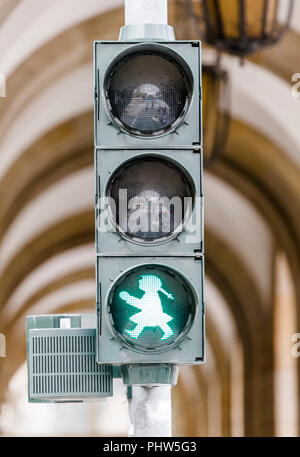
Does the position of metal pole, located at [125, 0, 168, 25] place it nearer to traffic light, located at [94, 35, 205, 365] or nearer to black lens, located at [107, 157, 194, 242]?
traffic light, located at [94, 35, 205, 365]

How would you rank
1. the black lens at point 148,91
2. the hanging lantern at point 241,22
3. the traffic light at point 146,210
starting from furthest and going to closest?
the hanging lantern at point 241,22 → the black lens at point 148,91 → the traffic light at point 146,210

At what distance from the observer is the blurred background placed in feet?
54.2

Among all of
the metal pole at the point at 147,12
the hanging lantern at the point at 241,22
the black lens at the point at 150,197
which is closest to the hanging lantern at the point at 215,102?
the hanging lantern at the point at 241,22

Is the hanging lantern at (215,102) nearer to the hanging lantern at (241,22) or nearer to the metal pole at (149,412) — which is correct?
the hanging lantern at (241,22)

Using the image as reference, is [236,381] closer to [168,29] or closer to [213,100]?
[213,100]

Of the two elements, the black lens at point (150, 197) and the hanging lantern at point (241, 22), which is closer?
the black lens at point (150, 197)

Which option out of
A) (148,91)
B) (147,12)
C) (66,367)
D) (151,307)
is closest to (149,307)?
(151,307)

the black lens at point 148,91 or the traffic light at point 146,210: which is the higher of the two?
the black lens at point 148,91

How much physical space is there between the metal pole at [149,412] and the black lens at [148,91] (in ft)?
3.35

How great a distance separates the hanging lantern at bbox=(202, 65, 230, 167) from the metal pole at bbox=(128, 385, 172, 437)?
13.0m

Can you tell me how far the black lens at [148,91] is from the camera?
4668mm

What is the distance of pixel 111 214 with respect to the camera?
14.9ft

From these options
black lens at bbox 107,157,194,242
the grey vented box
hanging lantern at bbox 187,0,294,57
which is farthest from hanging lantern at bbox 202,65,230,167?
black lens at bbox 107,157,194,242

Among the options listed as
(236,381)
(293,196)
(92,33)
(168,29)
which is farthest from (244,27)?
(236,381)
